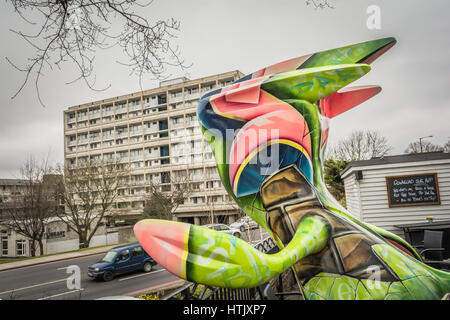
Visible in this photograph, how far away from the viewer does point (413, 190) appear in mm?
6062

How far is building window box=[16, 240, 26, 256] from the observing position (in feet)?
65.9

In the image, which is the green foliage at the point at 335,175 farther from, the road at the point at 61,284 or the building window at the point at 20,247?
the building window at the point at 20,247

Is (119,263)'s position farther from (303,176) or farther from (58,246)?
(58,246)

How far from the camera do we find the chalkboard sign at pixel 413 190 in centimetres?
593

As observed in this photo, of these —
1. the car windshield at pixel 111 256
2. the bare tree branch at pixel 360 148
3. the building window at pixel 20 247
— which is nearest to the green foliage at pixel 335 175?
the bare tree branch at pixel 360 148

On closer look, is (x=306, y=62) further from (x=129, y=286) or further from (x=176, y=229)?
(x=129, y=286)

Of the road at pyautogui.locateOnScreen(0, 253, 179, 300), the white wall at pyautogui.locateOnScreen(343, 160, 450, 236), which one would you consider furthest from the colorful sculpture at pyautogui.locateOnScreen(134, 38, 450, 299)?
the road at pyautogui.locateOnScreen(0, 253, 179, 300)

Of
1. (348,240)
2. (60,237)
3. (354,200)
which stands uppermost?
(348,240)

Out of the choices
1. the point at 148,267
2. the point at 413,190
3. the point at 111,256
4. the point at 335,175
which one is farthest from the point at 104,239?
the point at 413,190

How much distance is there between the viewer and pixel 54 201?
13836 mm

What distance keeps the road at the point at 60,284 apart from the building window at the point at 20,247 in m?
12.5

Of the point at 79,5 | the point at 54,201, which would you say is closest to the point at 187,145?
the point at 54,201

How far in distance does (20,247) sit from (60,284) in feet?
55.8

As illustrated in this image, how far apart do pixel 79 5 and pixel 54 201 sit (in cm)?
1472
